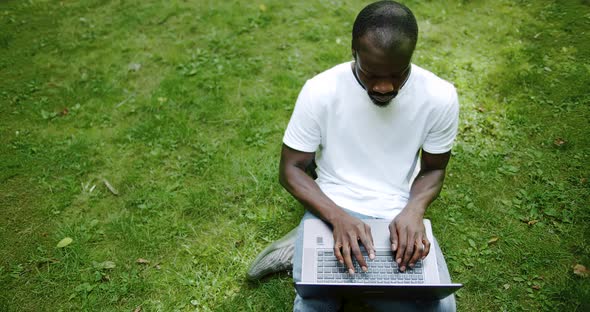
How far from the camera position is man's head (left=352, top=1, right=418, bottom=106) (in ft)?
6.14

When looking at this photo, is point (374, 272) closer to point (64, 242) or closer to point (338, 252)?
point (338, 252)

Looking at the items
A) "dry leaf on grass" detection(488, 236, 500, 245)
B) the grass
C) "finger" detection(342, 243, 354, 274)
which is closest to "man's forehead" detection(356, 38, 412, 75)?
"finger" detection(342, 243, 354, 274)

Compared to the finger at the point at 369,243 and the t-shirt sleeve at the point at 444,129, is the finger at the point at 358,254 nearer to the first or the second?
the finger at the point at 369,243

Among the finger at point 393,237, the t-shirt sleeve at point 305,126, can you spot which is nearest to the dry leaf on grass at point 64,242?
the t-shirt sleeve at point 305,126

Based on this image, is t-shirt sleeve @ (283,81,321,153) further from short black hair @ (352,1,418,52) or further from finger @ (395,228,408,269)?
finger @ (395,228,408,269)

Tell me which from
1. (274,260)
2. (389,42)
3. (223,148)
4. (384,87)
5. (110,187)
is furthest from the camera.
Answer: (223,148)

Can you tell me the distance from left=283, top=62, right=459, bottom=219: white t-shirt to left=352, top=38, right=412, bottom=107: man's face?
78mm

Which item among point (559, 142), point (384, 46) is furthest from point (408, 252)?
point (559, 142)

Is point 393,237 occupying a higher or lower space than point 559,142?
higher

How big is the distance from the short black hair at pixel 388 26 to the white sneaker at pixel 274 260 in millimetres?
1315

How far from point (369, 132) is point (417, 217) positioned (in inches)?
19.6

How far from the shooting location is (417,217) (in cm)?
214

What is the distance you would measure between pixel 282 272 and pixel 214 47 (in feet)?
9.38

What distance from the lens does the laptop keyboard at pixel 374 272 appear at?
1980 millimetres
